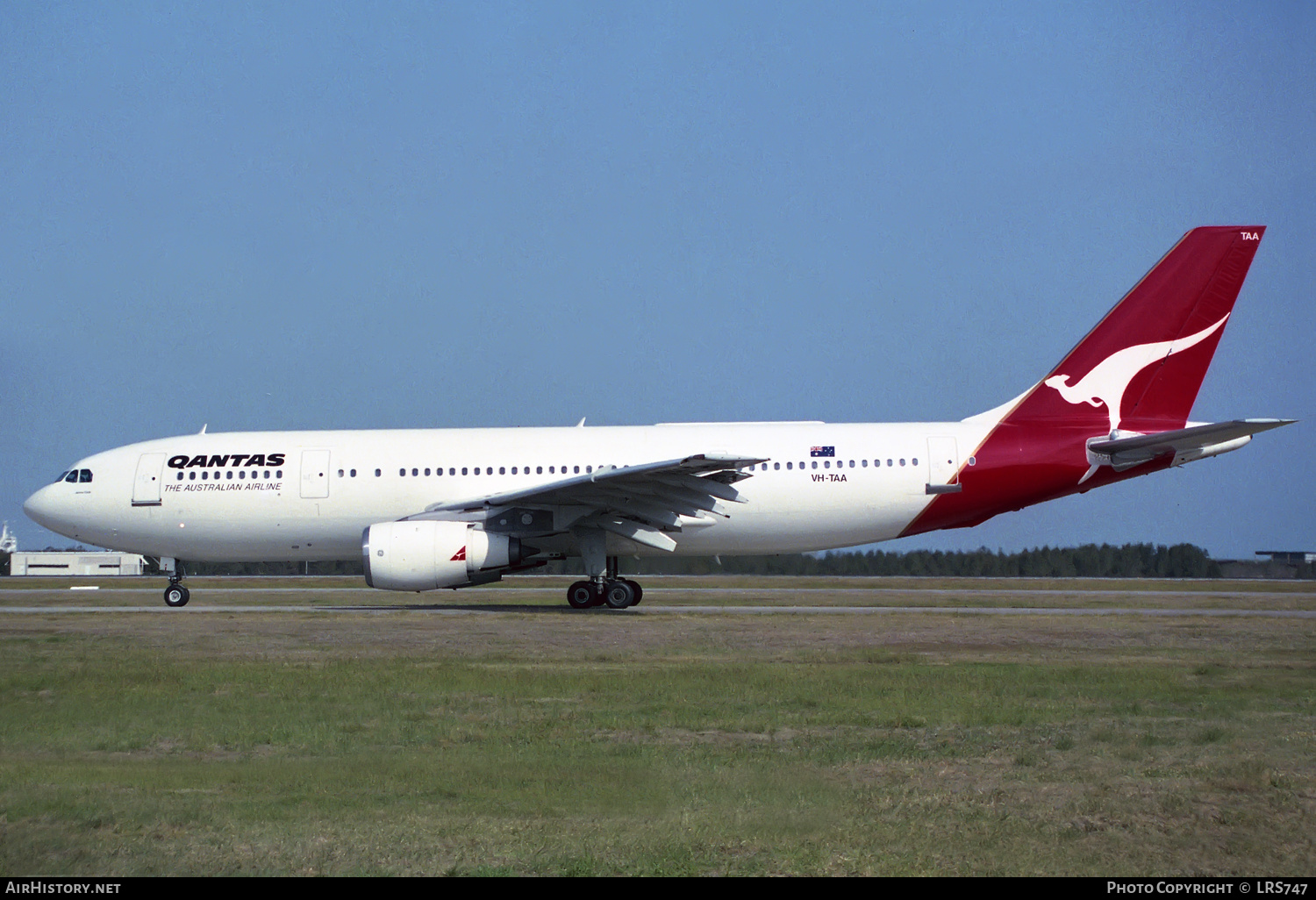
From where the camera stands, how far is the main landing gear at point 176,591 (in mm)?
23203

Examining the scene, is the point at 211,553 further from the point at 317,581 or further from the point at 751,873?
the point at 751,873

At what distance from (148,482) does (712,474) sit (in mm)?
11254

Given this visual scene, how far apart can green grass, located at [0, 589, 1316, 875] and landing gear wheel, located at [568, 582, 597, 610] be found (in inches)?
284

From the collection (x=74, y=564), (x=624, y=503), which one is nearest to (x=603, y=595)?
(x=624, y=503)

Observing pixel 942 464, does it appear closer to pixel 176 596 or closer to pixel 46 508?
pixel 176 596

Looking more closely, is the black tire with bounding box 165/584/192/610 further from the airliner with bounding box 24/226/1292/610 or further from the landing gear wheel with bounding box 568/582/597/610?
the landing gear wheel with bounding box 568/582/597/610

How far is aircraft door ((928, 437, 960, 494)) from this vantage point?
21.5m

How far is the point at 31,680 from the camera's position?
1104 cm

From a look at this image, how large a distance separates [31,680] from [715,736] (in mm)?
6826

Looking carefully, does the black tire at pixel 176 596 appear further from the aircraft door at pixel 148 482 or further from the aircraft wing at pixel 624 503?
the aircraft wing at pixel 624 503

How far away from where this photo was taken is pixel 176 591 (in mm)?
23359

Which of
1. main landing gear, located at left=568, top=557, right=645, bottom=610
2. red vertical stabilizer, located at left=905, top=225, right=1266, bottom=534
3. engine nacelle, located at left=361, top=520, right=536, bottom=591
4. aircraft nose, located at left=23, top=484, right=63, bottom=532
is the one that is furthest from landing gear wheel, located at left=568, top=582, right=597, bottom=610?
aircraft nose, located at left=23, top=484, right=63, bottom=532

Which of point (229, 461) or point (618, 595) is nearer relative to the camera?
point (618, 595)

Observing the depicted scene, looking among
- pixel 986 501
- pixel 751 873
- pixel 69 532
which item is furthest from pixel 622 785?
pixel 69 532
